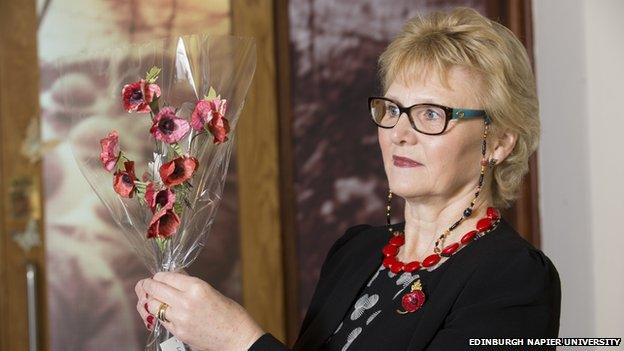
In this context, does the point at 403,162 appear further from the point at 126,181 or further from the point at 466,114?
the point at 126,181

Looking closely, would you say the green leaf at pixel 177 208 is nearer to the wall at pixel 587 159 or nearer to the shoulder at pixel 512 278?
the shoulder at pixel 512 278

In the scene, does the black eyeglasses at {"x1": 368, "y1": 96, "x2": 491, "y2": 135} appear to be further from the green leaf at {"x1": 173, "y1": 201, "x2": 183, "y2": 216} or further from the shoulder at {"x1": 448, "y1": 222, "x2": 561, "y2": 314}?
the green leaf at {"x1": 173, "y1": 201, "x2": 183, "y2": 216}

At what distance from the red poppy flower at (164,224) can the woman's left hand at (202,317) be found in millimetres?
80

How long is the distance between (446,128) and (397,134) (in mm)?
97

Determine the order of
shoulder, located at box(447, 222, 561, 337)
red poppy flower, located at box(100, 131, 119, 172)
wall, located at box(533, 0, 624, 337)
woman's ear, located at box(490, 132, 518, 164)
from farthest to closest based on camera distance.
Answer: wall, located at box(533, 0, 624, 337), woman's ear, located at box(490, 132, 518, 164), red poppy flower, located at box(100, 131, 119, 172), shoulder, located at box(447, 222, 561, 337)

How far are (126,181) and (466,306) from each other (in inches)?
25.2

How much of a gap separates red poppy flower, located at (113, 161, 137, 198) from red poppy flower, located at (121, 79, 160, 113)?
99 mm

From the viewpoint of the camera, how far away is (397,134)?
1.69 m

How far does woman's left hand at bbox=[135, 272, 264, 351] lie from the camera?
151cm

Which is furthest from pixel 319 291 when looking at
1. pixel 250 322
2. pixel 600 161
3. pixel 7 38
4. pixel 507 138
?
pixel 7 38

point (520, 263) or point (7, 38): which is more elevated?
point (7, 38)

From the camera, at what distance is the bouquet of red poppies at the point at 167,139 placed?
61.0 inches

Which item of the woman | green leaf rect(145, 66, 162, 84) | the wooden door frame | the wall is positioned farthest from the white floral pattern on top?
the wooden door frame

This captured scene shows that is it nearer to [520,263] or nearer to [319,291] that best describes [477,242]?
[520,263]
